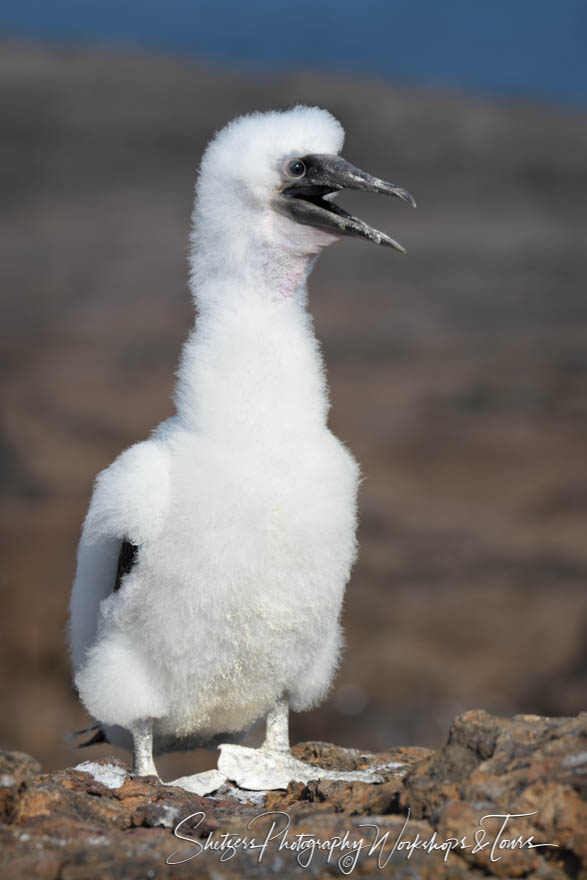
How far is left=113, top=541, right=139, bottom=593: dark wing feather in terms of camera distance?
19.4ft

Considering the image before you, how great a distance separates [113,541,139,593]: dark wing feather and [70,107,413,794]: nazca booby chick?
14 millimetres

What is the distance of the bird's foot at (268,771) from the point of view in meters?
5.90

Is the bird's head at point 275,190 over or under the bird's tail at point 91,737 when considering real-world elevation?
over

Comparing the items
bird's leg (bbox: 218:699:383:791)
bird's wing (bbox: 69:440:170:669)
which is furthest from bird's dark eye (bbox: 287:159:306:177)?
bird's leg (bbox: 218:699:383:791)

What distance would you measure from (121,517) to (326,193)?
1.82 metres

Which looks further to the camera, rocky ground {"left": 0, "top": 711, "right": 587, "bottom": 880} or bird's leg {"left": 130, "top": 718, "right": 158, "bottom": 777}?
bird's leg {"left": 130, "top": 718, "right": 158, "bottom": 777}

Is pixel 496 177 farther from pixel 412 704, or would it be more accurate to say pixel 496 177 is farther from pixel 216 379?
pixel 216 379

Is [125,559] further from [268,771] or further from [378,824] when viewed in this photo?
[378,824]

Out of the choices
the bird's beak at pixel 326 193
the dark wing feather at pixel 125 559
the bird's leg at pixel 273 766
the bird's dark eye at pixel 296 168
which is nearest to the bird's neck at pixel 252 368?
the bird's beak at pixel 326 193

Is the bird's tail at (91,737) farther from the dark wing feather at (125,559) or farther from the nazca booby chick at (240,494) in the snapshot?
the dark wing feather at (125,559)

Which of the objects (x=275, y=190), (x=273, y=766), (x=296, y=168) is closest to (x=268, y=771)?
(x=273, y=766)

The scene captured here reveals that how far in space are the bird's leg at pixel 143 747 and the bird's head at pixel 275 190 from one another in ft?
7.43

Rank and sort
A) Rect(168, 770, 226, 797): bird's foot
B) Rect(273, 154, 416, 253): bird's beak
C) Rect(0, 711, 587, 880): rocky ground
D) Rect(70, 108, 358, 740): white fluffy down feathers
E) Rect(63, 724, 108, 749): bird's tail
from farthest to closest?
1. Rect(63, 724, 108, 749): bird's tail
2. Rect(273, 154, 416, 253): bird's beak
3. Rect(168, 770, 226, 797): bird's foot
4. Rect(70, 108, 358, 740): white fluffy down feathers
5. Rect(0, 711, 587, 880): rocky ground

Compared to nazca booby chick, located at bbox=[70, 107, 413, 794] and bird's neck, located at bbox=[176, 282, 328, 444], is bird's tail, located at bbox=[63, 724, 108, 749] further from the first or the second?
bird's neck, located at bbox=[176, 282, 328, 444]
